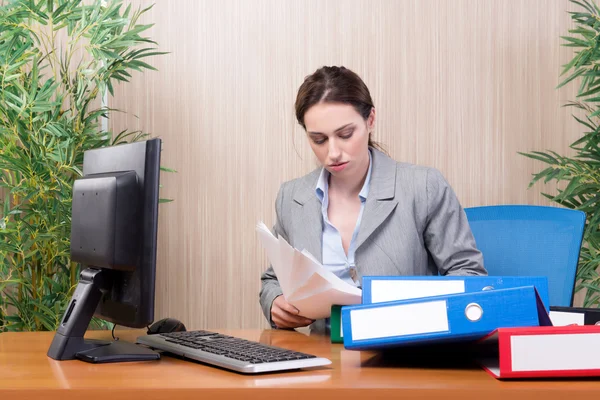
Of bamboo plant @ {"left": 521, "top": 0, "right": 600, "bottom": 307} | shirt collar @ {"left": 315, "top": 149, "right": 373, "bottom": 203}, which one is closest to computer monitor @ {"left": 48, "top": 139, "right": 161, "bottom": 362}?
shirt collar @ {"left": 315, "top": 149, "right": 373, "bottom": 203}

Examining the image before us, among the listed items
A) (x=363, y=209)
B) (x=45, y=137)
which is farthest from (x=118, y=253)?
(x=45, y=137)

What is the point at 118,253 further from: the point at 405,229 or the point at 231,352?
the point at 405,229

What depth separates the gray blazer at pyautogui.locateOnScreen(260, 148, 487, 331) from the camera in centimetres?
203

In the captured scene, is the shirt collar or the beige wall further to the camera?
the beige wall

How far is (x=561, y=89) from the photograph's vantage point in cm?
314

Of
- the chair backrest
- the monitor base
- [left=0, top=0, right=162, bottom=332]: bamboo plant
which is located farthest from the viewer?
[left=0, top=0, right=162, bottom=332]: bamboo plant

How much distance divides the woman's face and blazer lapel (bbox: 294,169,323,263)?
0.13 m

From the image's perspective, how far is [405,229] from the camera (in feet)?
6.75

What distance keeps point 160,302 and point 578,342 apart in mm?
2503

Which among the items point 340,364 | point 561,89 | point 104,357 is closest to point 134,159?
point 104,357

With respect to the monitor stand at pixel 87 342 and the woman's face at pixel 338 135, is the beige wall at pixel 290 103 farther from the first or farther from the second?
the monitor stand at pixel 87 342

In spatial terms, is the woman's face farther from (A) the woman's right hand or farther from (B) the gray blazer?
(A) the woman's right hand

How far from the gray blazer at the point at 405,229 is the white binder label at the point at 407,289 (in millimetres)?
602

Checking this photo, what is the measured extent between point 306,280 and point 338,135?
710 millimetres
